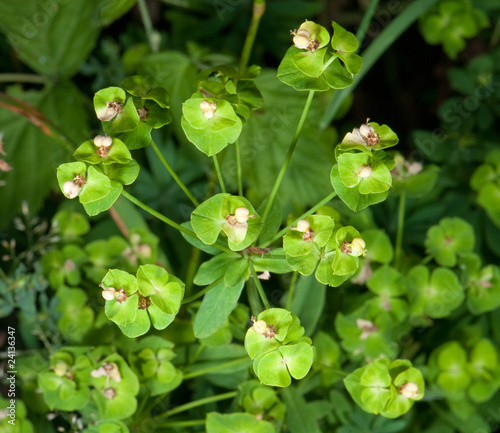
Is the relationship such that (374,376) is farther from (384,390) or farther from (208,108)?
(208,108)

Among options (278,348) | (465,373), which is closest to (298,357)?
(278,348)

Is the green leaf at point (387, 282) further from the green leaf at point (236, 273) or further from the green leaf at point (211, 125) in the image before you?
the green leaf at point (211, 125)

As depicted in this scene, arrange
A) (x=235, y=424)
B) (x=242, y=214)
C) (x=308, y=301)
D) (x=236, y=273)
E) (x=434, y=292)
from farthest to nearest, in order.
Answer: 1. (x=434, y=292)
2. (x=308, y=301)
3. (x=235, y=424)
4. (x=236, y=273)
5. (x=242, y=214)

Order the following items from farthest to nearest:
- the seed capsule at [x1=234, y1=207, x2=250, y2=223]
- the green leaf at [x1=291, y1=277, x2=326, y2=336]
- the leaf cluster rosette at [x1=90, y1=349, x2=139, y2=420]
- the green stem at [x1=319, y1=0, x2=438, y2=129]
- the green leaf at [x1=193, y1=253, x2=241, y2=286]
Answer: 1. the green stem at [x1=319, y1=0, x2=438, y2=129]
2. the green leaf at [x1=291, y1=277, x2=326, y2=336]
3. the leaf cluster rosette at [x1=90, y1=349, x2=139, y2=420]
4. the green leaf at [x1=193, y1=253, x2=241, y2=286]
5. the seed capsule at [x1=234, y1=207, x2=250, y2=223]

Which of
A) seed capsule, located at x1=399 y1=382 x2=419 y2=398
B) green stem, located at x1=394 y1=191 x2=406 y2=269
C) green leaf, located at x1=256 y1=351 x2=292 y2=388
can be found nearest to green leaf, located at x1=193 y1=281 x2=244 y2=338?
green leaf, located at x1=256 y1=351 x2=292 y2=388

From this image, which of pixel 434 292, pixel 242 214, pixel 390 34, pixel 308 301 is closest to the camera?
pixel 242 214

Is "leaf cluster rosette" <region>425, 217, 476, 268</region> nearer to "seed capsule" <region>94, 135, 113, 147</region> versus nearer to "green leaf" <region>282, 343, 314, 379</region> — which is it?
"green leaf" <region>282, 343, 314, 379</region>
